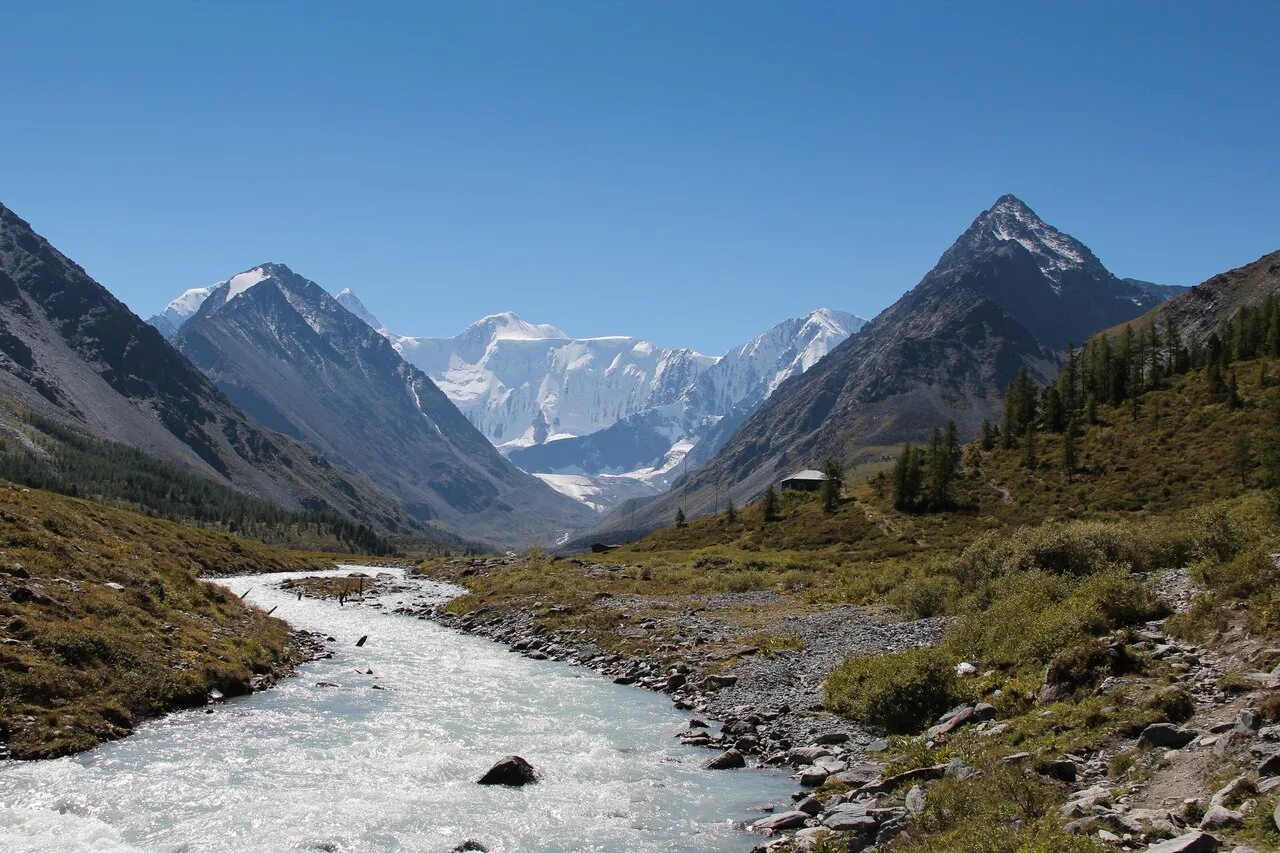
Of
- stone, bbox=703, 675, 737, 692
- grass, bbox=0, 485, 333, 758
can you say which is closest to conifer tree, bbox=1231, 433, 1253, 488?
stone, bbox=703, 675, 737, 692

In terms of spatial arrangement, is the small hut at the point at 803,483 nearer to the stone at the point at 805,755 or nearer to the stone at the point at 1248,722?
the stone at the point at 805,755

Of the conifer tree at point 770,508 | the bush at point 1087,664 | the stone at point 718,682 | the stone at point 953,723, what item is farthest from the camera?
the conifer tree at point 770,508

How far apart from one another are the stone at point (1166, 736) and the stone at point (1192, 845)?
203 inches

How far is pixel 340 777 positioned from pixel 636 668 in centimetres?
1933

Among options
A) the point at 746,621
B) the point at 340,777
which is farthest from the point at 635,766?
the point at 746,621

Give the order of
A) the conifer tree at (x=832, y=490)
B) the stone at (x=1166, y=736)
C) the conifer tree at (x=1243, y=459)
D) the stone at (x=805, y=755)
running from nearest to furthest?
the stone at (x=1166, y=736)
the stone at (x=805, y=755)
the conifer tree at (x=1243, y=459)
the conifer tree at (x=832, y=490)

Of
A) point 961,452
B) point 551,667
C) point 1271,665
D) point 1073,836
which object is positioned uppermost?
point 961,452

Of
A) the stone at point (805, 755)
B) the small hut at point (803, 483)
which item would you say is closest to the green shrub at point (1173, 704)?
the stone at point (805, 755)

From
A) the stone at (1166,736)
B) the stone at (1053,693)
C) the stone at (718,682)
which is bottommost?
the stone at (718,682)

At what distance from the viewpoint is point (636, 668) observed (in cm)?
4144

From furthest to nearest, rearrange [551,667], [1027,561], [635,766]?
[551,667] < [1027,561] < [635,766]

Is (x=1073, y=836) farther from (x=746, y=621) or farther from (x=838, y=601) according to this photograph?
(x=838, y=601)

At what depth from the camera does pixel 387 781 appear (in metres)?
23.8

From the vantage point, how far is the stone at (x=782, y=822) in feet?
63.5
